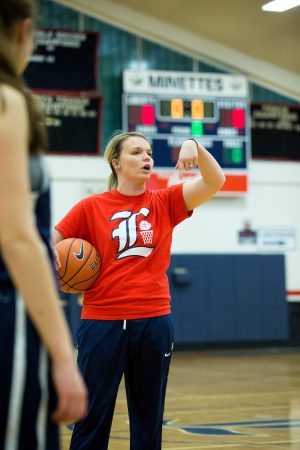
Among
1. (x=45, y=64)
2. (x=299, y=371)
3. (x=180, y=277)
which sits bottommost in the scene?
(x=299, y=371)

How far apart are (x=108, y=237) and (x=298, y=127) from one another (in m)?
10.7

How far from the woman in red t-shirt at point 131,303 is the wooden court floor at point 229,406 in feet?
5.33

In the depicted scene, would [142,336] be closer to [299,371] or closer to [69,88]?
[299,371]

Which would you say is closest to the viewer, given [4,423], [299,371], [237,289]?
[4,423]

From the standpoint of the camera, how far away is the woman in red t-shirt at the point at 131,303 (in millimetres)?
3672

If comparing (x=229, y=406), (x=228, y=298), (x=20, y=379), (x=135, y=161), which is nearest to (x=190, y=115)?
(x=228, y=298)

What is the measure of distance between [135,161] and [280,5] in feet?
27.9

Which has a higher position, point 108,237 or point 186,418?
point 108,237

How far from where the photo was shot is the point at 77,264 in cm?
371

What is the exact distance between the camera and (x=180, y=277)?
42.0 ft

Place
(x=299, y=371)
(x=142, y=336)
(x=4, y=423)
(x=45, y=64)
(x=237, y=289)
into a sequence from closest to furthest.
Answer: (x=4, y=423) < (x=142, y=336) < (x=299, y=371) < (x=45, y=64) < (x=237, y=289)

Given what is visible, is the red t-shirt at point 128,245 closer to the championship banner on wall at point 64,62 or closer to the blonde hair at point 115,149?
the blonde hair at point 115,149

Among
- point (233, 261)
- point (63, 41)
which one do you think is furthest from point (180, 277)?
point (63, 41)

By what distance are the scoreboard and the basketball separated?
28.7ft
